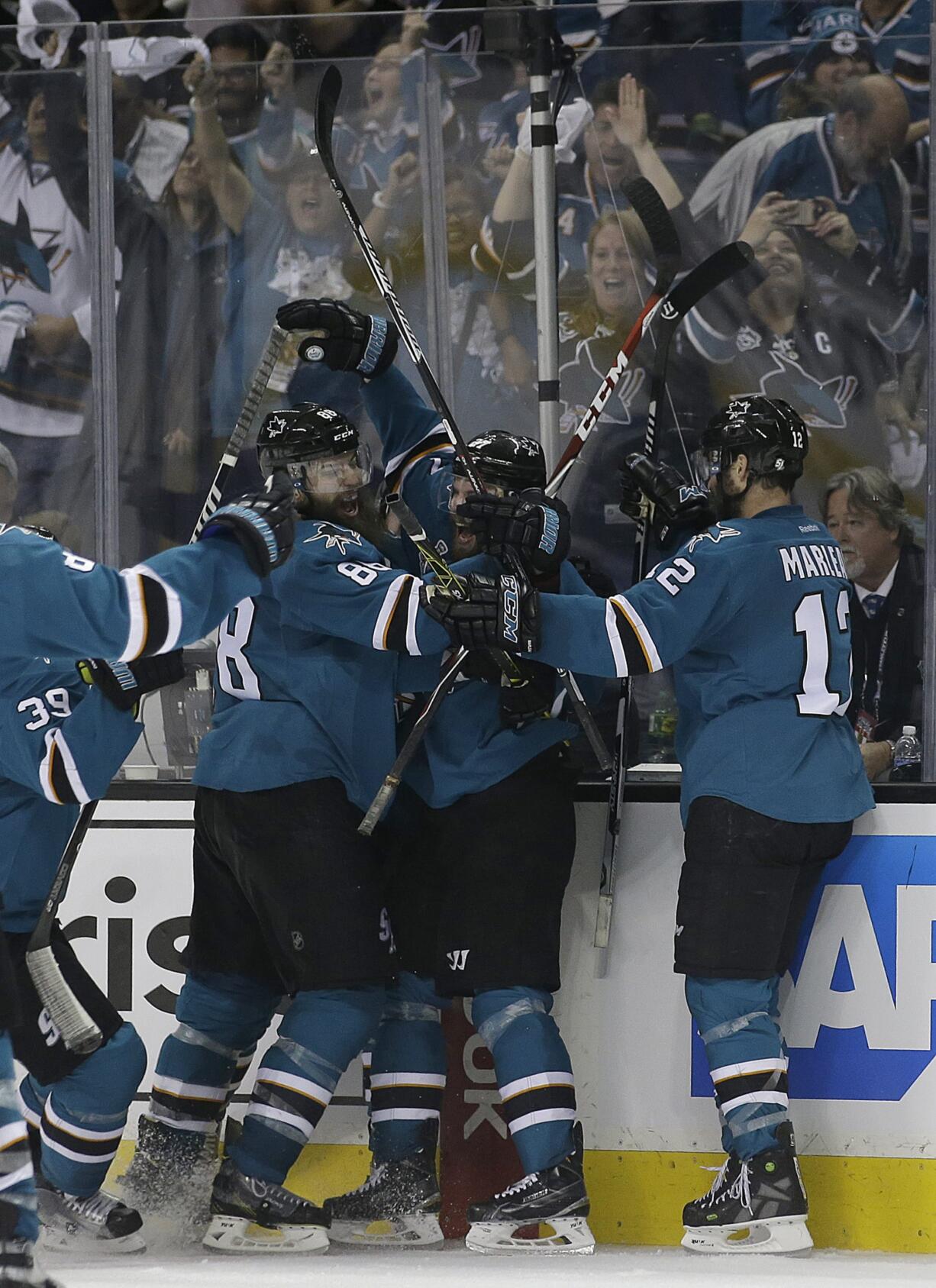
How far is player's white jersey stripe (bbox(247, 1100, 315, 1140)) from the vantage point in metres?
Answer: 2.75

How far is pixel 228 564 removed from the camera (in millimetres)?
2398

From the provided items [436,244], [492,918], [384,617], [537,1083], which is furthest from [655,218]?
[537,1083]

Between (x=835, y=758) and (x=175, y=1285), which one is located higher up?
(x=835, y=758)

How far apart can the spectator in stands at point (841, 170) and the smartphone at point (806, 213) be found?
0.05 ft

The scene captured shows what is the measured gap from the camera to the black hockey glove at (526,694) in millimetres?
2854

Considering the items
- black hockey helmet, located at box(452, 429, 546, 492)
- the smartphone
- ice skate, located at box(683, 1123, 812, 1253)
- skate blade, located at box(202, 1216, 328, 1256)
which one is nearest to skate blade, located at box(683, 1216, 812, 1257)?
ice skate, located at box(683, 1123, 812, 1253)

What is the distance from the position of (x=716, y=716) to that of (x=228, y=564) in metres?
0.96

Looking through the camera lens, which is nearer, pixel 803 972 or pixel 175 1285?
pixel 175 1285

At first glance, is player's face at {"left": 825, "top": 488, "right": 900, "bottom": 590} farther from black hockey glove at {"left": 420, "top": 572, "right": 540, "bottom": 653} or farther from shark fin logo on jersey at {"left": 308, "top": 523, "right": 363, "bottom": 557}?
shark fin logo on jersey at {"left": 308, "top": 523, "right": 363, "bottom": 557}

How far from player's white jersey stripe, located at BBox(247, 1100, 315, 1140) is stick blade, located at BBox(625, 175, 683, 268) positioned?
1843 millimetres

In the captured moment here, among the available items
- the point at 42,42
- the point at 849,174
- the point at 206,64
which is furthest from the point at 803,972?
the point at 42,42

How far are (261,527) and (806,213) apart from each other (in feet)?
5.42

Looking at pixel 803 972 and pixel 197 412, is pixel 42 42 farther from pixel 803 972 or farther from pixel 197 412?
pixel 803 972

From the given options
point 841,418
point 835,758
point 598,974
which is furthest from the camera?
point 841,418
